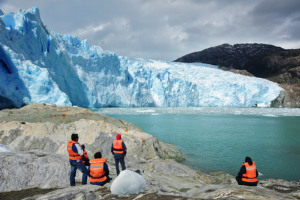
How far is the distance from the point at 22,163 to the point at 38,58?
2157cm

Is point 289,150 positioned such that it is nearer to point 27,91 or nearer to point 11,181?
point 11,181

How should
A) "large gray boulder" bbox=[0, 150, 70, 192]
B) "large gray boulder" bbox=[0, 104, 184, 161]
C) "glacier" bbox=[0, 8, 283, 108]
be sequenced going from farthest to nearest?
1. "glacier" bbox=[0, 8, 283, 108]
2. "large gray boulder" bbox=[0, 104, 184, 161]
3. "large gray boulder" bbox=[0, 150, 70, 192]

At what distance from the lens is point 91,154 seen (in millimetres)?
6730

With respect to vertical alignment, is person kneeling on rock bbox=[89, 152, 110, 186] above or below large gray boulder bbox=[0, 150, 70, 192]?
above

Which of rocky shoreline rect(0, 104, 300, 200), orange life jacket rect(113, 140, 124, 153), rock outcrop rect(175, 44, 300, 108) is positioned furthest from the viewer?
rock outcrop rect(175, 44, 300, 108)

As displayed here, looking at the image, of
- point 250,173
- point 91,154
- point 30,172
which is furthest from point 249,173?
point 91,154

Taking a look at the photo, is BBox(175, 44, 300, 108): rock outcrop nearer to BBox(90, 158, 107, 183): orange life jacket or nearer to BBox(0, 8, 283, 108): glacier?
BBox(0, 8, 283, 108): glacier

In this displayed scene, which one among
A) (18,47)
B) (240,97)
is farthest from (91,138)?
(240,97)

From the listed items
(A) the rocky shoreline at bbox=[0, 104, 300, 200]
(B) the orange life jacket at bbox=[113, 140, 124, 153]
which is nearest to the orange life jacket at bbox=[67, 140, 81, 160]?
(A) the rocky shoreline at bbox=[0, 104, 300, 200]

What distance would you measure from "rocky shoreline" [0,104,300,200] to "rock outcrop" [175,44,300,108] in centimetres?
4173

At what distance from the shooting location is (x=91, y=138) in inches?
317

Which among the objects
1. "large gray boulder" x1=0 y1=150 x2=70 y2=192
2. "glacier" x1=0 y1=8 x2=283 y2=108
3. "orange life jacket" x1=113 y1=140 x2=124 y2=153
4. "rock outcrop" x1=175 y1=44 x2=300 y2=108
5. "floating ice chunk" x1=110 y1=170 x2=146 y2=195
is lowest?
"large gray boulder" x1=0 y1=150 x2=70 y2=192

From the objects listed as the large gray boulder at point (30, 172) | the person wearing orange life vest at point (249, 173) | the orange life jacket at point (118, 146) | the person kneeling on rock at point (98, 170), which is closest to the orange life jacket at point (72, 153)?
the person kneeling on rock at point (98, 170)

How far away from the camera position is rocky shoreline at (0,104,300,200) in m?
3.07
